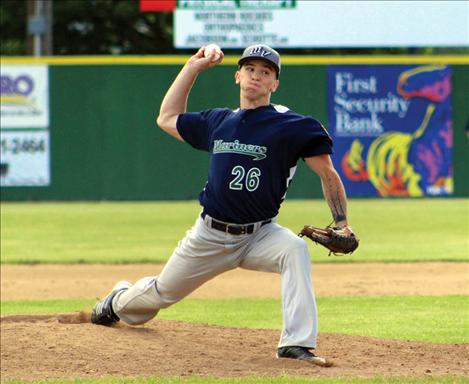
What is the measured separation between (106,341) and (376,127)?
13.9 metres

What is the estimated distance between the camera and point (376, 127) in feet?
65.5

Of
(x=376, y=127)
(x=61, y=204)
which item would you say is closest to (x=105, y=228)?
(x=61, y=204)

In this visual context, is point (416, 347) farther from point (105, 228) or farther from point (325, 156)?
point (105, 228)

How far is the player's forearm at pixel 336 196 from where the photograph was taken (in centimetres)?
574

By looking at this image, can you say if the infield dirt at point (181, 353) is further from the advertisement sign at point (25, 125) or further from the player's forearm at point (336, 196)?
the advertisement sign at point (25, 125)

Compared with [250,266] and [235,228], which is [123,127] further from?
[235,228]

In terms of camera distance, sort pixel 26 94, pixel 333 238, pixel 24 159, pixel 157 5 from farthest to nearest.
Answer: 1. pixel 26 94
2. pixel 24 159
3. pixel 157 5
4. pixel 333 238

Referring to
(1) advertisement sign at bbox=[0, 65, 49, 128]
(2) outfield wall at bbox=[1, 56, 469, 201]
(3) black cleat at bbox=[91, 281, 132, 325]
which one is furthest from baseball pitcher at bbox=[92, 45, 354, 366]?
(1) advertisement sign at bbox=[0, 65, 49, 128]

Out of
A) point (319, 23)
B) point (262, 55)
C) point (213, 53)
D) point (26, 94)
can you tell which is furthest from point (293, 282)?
point (26, 94)

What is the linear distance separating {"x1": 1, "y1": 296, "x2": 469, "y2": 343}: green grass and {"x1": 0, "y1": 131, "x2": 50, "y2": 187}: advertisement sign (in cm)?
1053

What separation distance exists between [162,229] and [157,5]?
4.94 metres

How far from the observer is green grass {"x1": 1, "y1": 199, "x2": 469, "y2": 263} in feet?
41.0

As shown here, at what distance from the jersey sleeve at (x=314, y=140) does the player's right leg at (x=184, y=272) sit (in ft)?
2.11

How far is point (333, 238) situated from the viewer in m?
5.65
